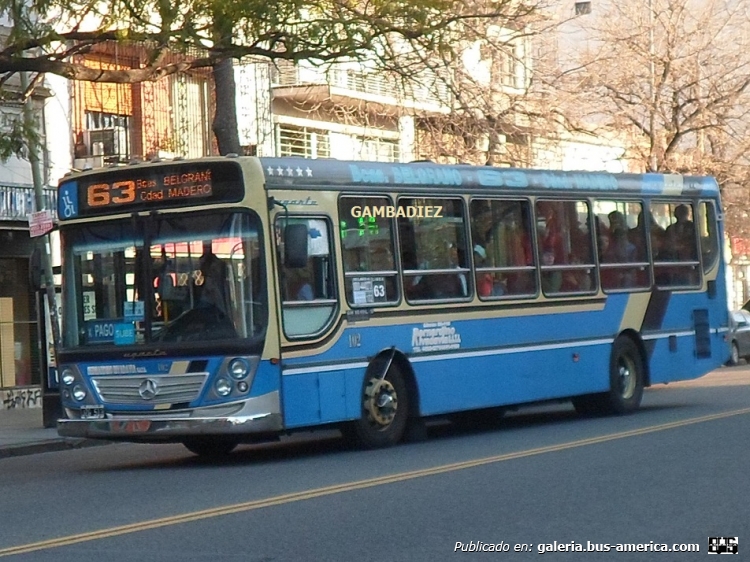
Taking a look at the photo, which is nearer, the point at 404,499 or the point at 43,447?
the point at 404,499

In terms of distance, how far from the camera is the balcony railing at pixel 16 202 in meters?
25.8

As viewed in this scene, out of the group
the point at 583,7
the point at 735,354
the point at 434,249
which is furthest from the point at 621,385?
the point at 583,7

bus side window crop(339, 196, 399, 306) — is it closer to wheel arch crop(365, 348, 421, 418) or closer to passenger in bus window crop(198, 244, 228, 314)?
wheel arch crop(365, 348, 421, 418)

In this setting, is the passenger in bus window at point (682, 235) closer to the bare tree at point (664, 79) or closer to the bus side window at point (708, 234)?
the bus side window at point (708, 234)

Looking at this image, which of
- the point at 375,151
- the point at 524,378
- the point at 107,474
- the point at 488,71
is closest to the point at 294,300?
the point at 107,474

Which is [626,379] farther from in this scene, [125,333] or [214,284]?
[125,333]

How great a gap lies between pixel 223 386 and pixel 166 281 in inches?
Answer: 46.2

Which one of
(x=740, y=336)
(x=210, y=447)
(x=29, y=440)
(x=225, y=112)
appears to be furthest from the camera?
(x=740, y=336)

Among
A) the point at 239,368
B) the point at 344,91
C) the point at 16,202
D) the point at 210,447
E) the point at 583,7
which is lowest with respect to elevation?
the point at 210,447

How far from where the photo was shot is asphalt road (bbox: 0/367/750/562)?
858 cm

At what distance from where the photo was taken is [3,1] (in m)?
13.9

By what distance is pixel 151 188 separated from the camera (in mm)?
13984

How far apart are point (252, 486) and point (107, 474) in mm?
2527

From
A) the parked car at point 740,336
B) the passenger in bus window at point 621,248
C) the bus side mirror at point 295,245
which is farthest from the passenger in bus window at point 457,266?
the parked car at point 740,336
